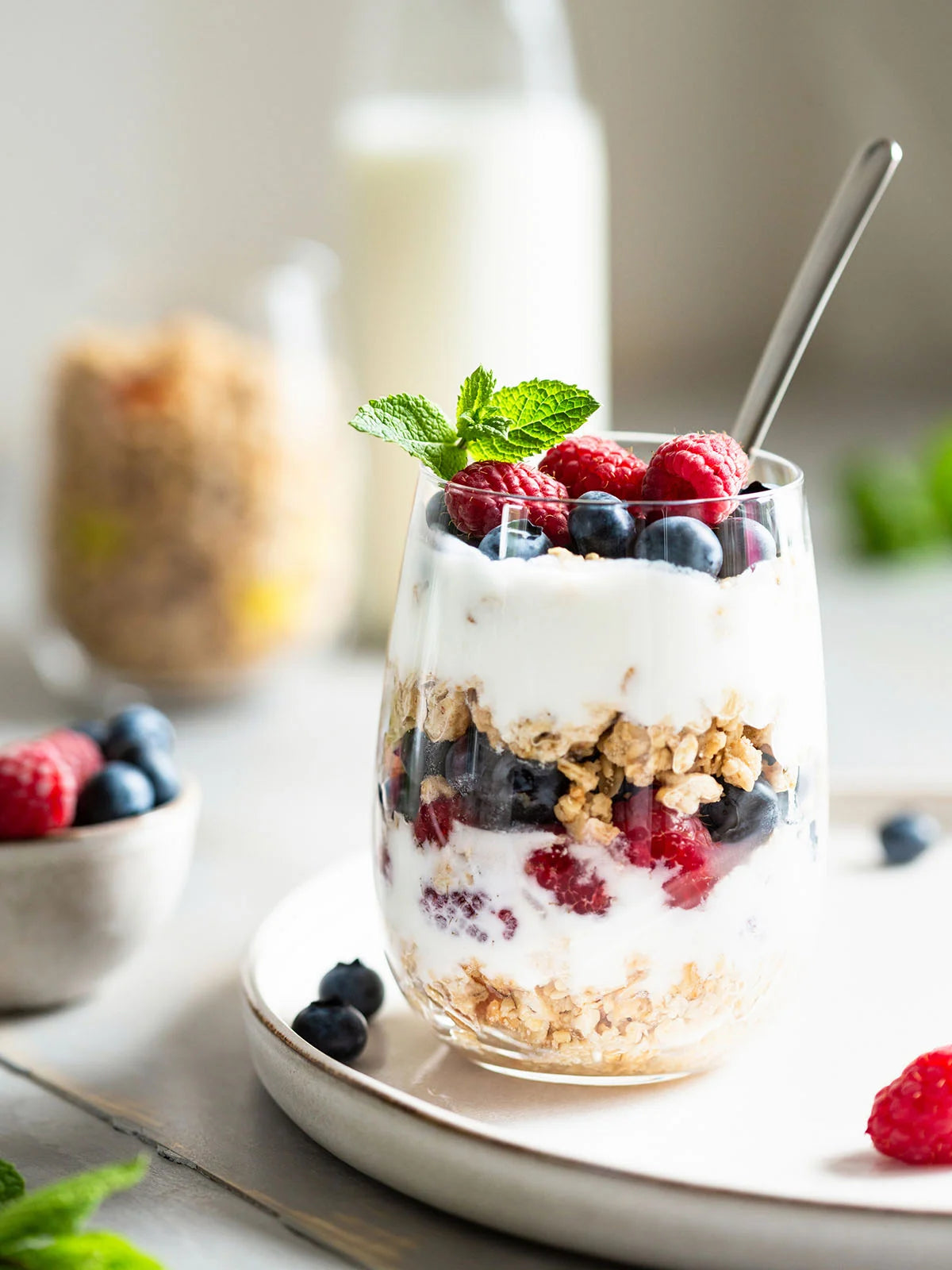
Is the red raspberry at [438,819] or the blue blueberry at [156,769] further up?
the red raspberry at [438,819]

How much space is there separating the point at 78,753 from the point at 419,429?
11.8 inches

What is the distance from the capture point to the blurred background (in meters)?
1.43

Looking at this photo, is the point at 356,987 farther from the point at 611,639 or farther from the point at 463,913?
the point at 611,639

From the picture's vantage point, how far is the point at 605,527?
0.64 metres

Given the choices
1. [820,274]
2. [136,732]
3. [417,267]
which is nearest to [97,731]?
[136,732]

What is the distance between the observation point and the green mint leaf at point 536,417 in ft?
2.32

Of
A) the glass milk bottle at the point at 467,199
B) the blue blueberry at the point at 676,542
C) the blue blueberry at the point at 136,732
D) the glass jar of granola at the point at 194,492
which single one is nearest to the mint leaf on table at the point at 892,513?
the glass milk bottle at the point at 467,199

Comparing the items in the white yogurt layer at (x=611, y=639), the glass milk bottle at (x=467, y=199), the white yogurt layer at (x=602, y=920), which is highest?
the glass milk bottle at (x=467, y=199)

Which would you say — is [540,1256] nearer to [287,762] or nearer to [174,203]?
[287,762]

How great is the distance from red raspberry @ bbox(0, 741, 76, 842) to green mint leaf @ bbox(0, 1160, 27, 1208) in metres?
0.22

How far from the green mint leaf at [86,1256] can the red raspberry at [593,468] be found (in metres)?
0.36

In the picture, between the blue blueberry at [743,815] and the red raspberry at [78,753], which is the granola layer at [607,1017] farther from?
the red raspberry at [78,753]

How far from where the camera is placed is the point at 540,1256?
602mm

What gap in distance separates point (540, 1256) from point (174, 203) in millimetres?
2600
